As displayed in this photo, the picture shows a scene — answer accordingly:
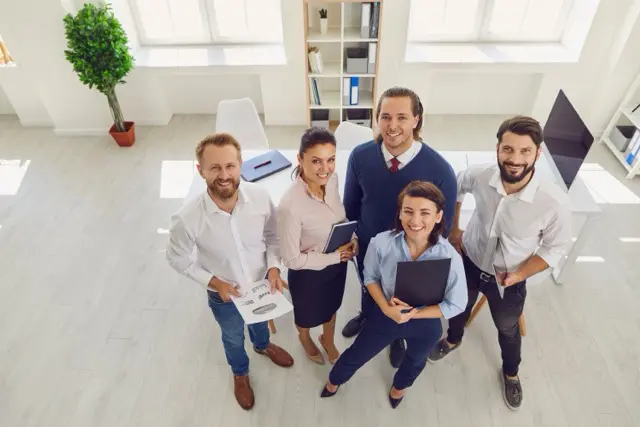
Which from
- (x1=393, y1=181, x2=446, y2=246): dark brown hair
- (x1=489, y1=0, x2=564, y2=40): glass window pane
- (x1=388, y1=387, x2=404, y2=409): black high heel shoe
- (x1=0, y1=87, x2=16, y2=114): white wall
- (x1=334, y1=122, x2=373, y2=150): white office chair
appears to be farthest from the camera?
(x1=0, y1=87, x2=16, y2=114): white wall

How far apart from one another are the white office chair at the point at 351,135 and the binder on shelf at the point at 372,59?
4.03ft

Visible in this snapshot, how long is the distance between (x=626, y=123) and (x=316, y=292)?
13.6 feet

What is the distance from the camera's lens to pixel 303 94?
4.96 metres

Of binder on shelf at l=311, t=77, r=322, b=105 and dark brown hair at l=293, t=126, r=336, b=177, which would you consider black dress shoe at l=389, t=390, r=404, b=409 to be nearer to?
dark brown hair at l=293, t=126, r=336, b=177

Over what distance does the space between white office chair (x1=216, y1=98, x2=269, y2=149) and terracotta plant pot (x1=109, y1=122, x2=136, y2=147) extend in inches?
66.8

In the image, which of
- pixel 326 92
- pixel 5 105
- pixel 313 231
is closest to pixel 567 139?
pixel 313 231

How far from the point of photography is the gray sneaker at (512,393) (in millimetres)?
2664

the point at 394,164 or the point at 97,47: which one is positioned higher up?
the point at 394,164

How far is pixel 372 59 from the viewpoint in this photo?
4.39m

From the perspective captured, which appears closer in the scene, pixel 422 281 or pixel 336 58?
pixel 422 281

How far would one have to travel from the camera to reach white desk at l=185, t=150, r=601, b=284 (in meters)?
2.87

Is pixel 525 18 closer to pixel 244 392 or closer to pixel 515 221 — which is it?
pixel 515 221

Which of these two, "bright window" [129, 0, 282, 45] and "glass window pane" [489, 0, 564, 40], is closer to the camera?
"glass window pane" [489, 0, 564, 40]

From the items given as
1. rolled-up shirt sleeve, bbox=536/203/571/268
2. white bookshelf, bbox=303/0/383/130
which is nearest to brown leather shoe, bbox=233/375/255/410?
rolled-up shirt sleeve, bbox=536/203/571/268
